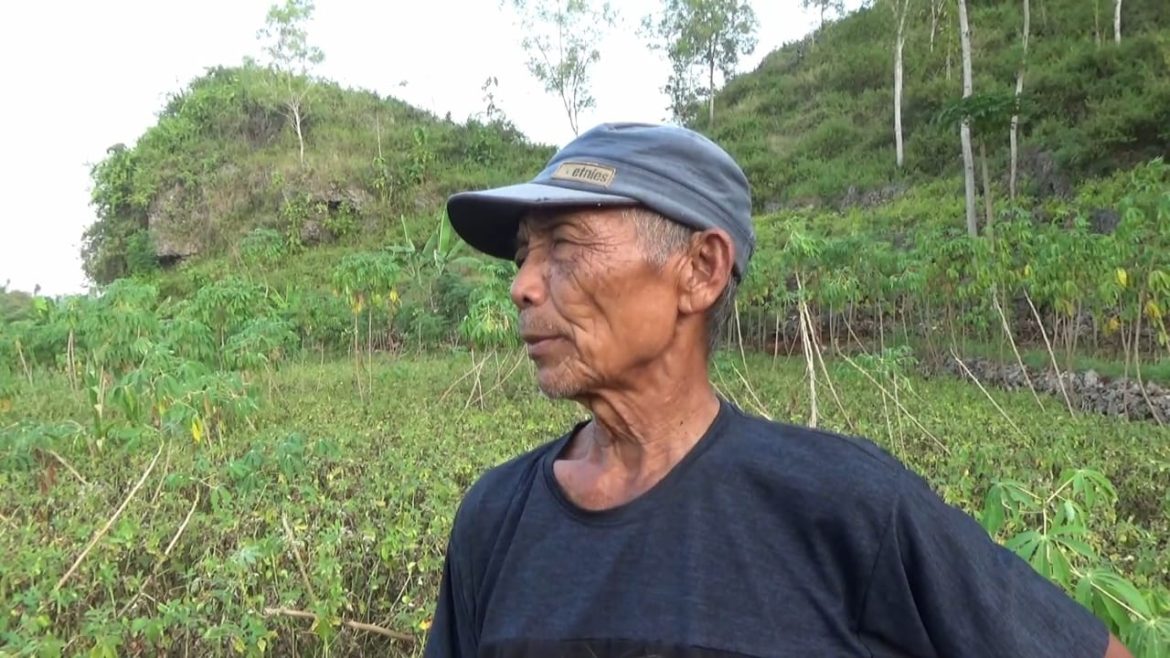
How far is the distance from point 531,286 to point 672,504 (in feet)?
0.94

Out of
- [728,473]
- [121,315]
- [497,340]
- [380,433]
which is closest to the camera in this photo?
[728,473]

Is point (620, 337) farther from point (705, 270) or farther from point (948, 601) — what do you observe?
point (948, 601)

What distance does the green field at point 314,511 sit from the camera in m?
2.65

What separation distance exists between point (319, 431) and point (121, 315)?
69.5 inches

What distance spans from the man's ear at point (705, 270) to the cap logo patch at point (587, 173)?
12 cm

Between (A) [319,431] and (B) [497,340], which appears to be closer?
(A) [319,431]

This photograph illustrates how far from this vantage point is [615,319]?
1012mm

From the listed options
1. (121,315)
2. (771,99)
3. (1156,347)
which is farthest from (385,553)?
(771,99)

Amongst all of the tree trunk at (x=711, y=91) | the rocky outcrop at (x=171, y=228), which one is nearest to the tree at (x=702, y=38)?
the tree trunk at (x=711, y=91)

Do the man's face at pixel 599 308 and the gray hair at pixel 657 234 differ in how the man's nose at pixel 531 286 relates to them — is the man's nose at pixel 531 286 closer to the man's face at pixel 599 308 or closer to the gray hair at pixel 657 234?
the man's face at pixel 599 308

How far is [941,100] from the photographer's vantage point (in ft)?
59.6

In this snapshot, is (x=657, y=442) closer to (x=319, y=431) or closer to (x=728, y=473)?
(x=728, y=473)

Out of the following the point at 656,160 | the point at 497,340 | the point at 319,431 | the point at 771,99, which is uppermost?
the point at 771,99

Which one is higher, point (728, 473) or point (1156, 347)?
point (728, 473)
